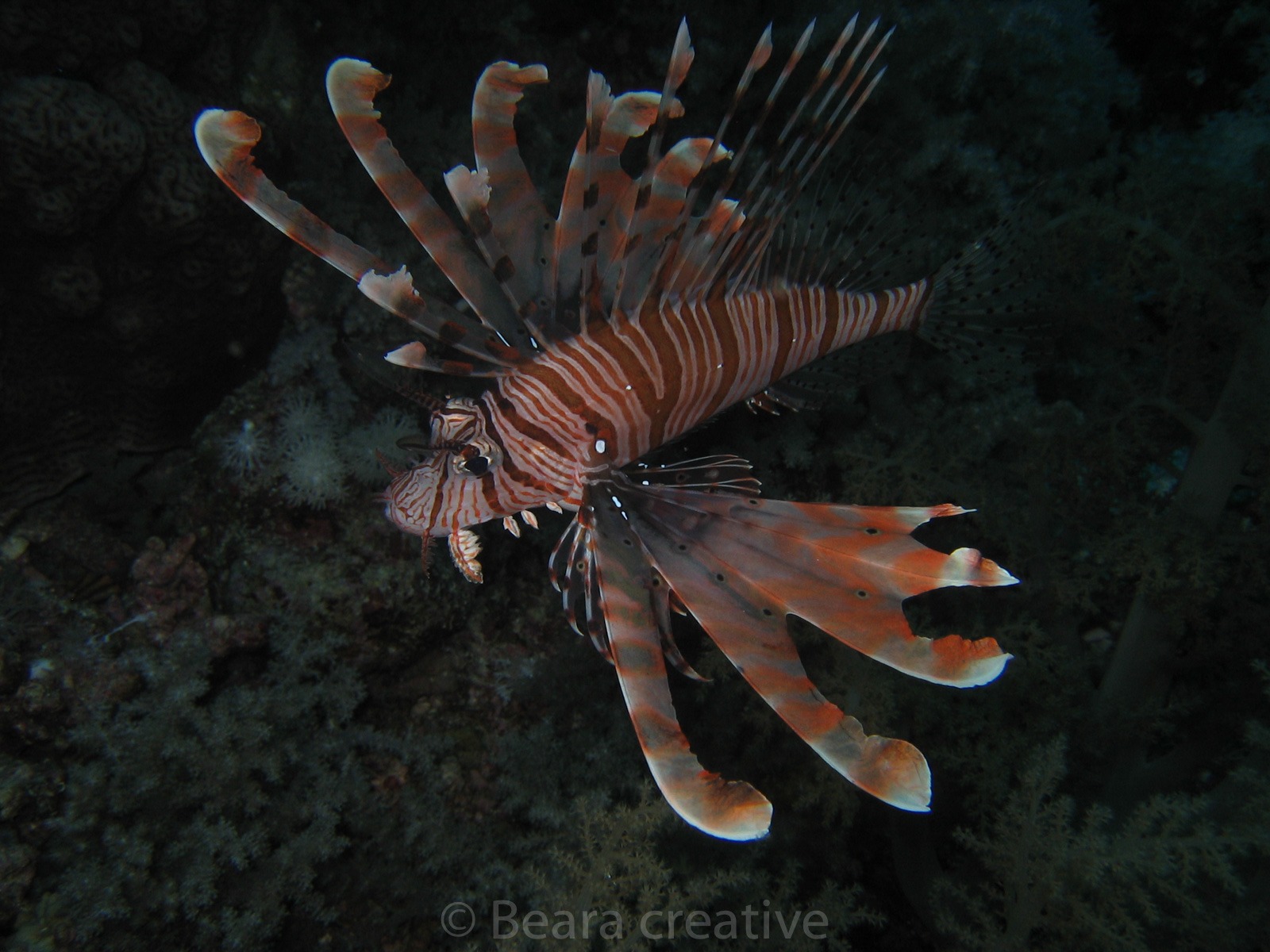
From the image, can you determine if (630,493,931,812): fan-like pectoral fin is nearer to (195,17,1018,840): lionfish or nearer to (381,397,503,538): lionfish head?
(195,17,1018,840): lionfish

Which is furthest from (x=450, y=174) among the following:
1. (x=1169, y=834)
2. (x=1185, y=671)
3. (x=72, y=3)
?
(x=1185, y=671)

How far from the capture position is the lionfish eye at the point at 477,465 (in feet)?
6.87

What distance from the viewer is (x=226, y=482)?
3.39 m

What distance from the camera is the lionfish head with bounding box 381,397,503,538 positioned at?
211 cm

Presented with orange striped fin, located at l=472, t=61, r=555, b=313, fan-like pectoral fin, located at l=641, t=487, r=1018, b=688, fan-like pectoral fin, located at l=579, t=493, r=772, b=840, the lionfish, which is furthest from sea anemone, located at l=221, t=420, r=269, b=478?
fan-like pectoral fin, located at l=641, t=487, r=1018, b=688

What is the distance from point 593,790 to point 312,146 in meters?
3.92

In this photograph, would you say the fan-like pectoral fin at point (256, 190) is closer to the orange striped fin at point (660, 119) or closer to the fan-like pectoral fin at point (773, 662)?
the orange striped fin at point (660, 119)

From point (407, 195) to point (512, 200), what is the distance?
401mm

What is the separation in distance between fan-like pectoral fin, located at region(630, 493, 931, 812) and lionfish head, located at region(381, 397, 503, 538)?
1.76 feet

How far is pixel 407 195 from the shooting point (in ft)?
6.39

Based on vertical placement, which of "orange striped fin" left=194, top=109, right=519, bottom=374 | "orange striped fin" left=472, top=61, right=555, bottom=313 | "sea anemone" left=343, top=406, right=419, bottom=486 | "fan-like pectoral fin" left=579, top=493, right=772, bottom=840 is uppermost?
"orange striped fin" left=472, top=61, right=555, bottom=313

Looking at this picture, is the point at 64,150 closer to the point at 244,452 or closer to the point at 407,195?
the point at 244,452

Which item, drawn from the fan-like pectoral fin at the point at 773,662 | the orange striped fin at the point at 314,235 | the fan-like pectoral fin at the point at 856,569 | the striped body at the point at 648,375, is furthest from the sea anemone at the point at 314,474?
the fan-like pectoral fin at the point at 856,569

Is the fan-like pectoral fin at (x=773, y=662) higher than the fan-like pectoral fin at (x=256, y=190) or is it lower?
lower
